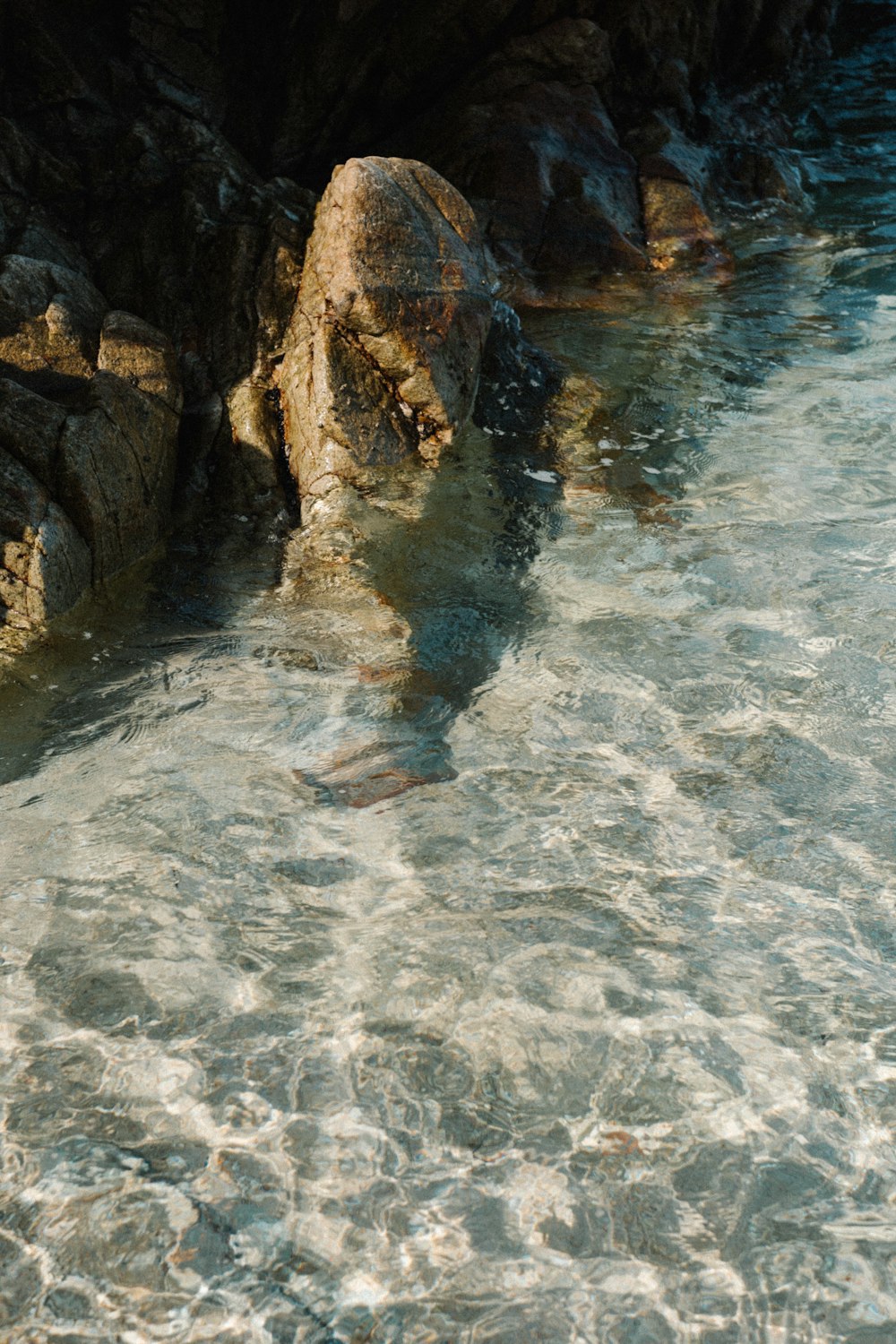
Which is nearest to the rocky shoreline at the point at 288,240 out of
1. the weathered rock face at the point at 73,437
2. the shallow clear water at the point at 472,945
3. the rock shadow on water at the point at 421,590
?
the weathered rock face at the point at 73,437

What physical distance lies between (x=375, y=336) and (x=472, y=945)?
452 cm

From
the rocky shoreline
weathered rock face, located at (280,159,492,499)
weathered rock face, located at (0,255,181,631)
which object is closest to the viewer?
weathered rock face, located at (0,255,181,631)

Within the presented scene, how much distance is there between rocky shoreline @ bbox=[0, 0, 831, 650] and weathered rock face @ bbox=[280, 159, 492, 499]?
0.06 feet

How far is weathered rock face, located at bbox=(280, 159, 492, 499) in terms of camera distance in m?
6.93

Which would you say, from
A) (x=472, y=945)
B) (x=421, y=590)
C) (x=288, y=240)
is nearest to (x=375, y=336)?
(x=288, y=240)

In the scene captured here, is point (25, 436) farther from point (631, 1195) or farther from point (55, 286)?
point (631, 1195)

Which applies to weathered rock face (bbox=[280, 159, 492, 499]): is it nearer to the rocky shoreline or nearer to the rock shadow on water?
the rocky shoreline

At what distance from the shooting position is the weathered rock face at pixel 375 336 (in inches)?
273

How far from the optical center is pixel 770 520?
6.54 metres

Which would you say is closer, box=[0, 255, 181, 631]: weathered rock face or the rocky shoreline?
box=[0, 255, 181, 631]: weathered rock face

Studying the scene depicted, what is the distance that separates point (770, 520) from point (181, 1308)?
206 inches

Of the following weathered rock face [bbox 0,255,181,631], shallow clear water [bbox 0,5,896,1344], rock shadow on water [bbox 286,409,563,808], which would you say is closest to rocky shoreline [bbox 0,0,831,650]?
weathered rock face [bbox 0,255,181,631]

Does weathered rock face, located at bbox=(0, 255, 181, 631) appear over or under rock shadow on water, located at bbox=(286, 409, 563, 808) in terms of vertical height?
over

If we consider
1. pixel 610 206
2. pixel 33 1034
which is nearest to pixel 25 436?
pixel 33 1034
